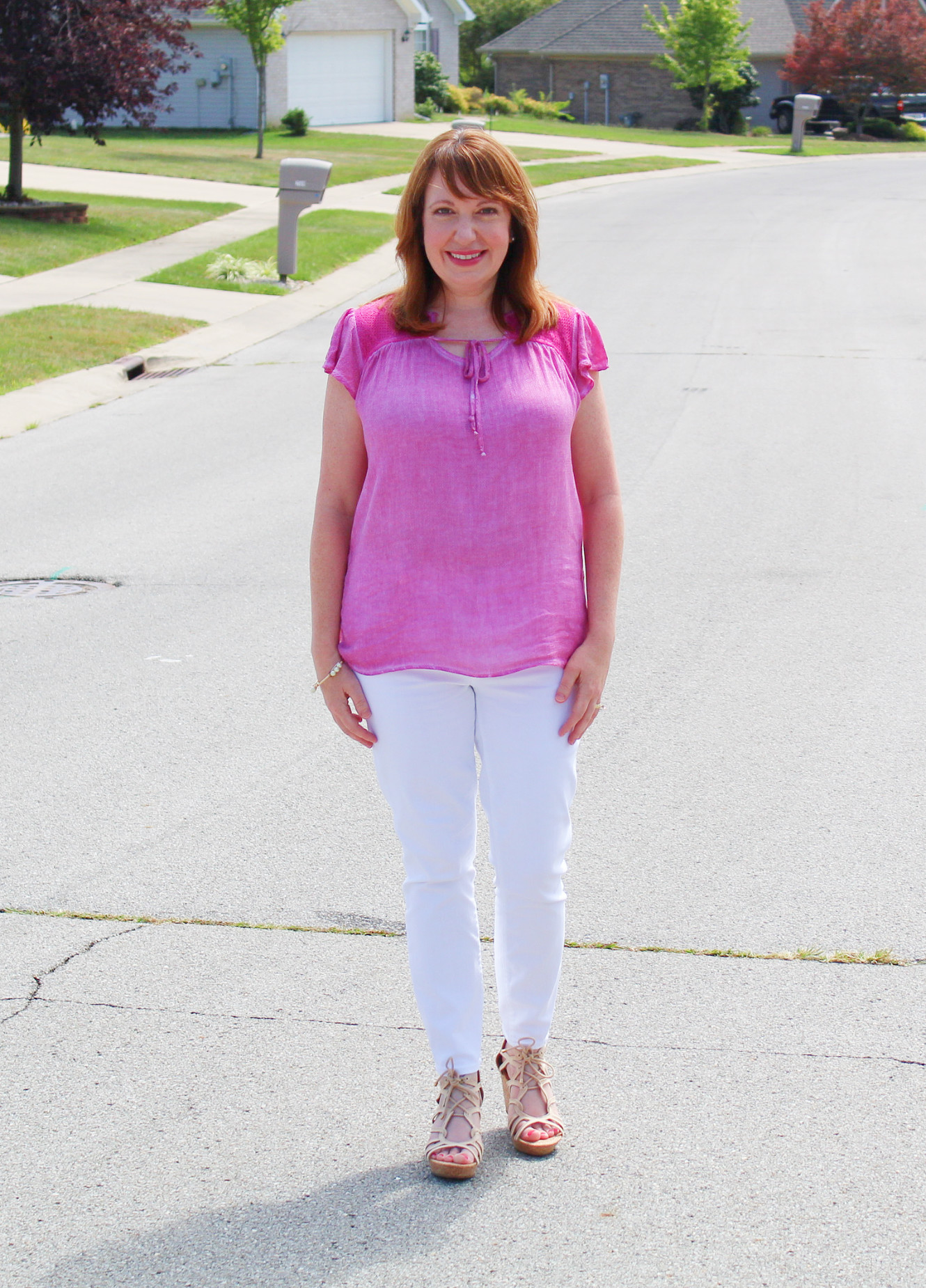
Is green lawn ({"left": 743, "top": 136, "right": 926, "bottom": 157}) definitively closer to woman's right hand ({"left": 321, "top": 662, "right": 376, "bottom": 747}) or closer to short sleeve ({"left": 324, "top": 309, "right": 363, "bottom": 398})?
short sleeve ({"left": 324, "top": 309, "right": 363, "bottom": 398})

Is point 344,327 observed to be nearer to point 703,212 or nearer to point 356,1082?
point 356,1082

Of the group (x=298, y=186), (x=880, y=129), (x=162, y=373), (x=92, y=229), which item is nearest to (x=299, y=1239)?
(x=162, y=373)

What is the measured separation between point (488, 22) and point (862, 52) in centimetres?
1999

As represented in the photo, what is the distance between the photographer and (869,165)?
3569cm

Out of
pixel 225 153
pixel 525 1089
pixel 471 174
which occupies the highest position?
pixel 225 153

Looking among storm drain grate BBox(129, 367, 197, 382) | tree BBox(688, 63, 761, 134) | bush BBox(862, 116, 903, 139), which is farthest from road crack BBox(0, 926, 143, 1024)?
bush BBox(862, 116, 903, 139)

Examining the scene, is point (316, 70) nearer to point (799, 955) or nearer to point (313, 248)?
point (313, 248)

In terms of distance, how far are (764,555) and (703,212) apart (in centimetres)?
1819

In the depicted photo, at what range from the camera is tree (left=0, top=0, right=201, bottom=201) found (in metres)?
17.9

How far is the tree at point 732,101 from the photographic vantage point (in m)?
47.2

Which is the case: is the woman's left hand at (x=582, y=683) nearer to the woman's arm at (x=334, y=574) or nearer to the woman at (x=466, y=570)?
the woman at (x=466, y=570)

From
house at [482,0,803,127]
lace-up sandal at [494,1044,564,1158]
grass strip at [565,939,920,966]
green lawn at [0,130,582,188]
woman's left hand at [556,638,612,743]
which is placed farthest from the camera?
house at [482,0,803,127]

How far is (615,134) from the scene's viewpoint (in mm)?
42219

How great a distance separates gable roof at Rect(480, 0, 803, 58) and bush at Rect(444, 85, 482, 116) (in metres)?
5.43
